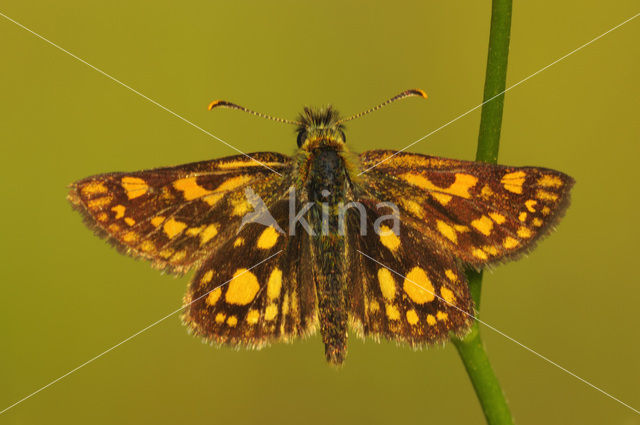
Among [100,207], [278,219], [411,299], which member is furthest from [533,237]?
[100,207]

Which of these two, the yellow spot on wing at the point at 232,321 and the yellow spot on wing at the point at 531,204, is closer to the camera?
the yellow spot on wing at the point at 531,204

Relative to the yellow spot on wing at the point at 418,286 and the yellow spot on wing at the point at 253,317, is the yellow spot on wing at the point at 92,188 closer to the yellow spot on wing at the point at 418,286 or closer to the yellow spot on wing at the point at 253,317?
the yellow spot on wing at the point at 253,317

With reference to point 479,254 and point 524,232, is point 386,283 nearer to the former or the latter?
point 479,254

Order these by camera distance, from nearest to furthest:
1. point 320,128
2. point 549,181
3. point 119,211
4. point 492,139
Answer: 1. point 492,139
2. point 549,181
3. point 119,211
4. point 320,128

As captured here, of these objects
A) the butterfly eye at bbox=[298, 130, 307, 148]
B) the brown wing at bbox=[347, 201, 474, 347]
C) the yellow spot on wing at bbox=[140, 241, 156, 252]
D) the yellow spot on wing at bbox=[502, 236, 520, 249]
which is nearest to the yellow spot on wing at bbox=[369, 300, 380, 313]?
the brown wing at bbox=[347, 201, 474, 347]

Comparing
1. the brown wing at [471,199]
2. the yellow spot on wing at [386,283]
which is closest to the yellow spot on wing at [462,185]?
the brown wing at [471,199]

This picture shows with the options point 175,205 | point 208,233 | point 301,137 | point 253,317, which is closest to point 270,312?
point 253,317

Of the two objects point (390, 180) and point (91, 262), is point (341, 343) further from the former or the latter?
point (91, 262)
